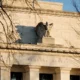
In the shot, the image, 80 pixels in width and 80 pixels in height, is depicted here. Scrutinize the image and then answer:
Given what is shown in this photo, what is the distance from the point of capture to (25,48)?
42156 millimetres

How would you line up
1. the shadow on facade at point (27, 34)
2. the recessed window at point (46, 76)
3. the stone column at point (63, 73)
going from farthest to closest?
the recessed window at point (46, 76)
the shadow on facade at point (27, 34)
the stone column at point (63, 73)

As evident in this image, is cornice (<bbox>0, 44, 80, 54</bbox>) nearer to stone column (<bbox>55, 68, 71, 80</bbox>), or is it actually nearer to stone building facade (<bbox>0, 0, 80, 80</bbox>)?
stone building facade (<bbox>0, 0, 80, 80</bbox>)

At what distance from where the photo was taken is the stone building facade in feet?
139

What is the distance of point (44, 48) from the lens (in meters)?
42.9

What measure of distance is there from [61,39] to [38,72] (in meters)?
4.48

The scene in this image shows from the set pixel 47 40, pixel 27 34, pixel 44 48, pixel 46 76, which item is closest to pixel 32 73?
pixel 44 48

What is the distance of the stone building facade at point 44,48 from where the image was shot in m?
42.2

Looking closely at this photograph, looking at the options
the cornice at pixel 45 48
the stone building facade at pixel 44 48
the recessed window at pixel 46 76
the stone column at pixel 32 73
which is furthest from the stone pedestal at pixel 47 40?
the recessed window at pixel 46 76

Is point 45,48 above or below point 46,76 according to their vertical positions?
above

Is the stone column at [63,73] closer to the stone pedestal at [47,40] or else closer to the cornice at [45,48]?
the cornice at [45,48]

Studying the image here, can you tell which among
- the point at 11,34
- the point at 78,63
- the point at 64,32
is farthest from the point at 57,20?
the point at 11,34

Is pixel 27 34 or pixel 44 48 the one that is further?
pixel 27 34

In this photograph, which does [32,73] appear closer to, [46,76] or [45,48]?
[45,48]

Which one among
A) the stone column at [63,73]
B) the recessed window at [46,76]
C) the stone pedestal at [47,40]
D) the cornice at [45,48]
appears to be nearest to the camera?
the cornice at [45,48]
